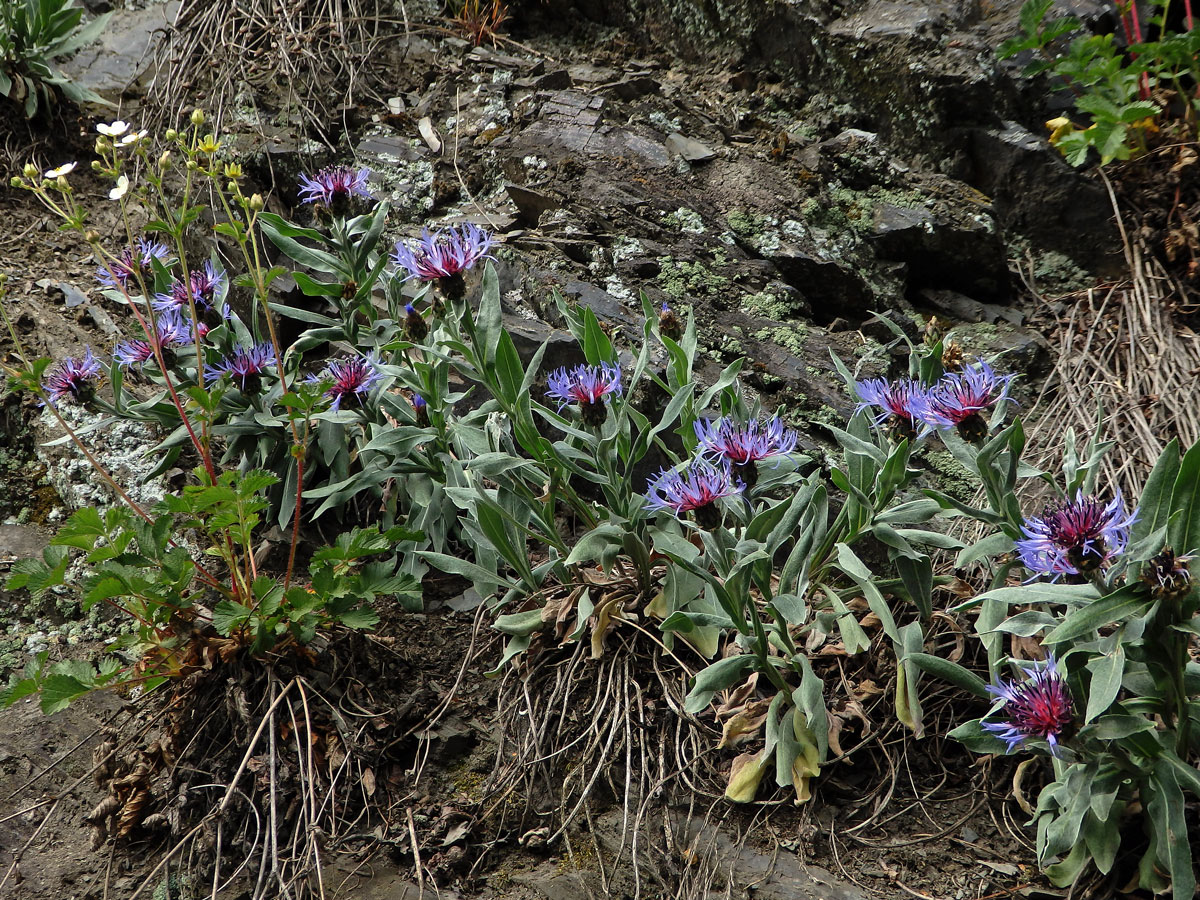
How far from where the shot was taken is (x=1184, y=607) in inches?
60.8

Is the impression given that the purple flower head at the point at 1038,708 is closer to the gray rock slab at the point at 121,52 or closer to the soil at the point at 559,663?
the soil at the point at 559,663

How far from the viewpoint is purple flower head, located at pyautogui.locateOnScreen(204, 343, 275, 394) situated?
2.47m

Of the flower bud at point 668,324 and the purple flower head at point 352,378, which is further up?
the flower bud at point 668,324

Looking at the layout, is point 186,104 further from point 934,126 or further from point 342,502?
point 934,126

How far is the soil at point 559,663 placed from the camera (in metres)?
1.99

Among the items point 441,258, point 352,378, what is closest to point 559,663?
point 352,378

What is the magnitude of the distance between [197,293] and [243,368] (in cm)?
29

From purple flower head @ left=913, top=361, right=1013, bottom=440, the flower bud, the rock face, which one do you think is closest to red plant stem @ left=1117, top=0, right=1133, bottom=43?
the rock face

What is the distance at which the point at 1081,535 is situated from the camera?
154cm

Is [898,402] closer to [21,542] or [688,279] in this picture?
[688,279]

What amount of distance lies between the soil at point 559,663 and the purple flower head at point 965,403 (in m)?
0.67

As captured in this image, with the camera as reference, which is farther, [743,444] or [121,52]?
[121,52]

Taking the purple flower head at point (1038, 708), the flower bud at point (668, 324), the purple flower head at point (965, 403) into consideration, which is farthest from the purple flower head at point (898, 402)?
the flower bud at point (668, 324)

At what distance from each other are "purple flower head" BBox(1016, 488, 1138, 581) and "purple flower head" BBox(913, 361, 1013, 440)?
10.1 inches
